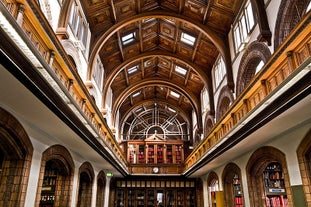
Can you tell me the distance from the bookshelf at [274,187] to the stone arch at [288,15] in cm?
500

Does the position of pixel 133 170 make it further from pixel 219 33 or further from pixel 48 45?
pixel 48 45

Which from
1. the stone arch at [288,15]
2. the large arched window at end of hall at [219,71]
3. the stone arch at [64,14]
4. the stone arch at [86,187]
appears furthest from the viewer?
the large arched window at end of hall at [219,71]

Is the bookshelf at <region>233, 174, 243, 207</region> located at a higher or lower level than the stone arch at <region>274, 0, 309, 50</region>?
lower

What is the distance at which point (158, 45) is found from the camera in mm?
14523

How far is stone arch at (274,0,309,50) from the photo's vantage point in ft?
20.9

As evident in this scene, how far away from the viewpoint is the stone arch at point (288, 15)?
250 inches

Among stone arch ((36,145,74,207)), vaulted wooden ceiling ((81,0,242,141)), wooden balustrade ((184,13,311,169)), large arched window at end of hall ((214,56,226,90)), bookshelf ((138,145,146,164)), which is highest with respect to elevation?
vaulted wooden ceiling ((81,0,242,141))

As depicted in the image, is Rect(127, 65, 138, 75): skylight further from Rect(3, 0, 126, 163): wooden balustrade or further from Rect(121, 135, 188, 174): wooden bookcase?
Rect(3, 0, 126, 163): wooden balustrade

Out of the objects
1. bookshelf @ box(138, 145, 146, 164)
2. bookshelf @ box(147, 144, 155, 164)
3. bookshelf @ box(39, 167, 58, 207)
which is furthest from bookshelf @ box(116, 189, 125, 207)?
bookshelf @ box(39, 167, 58, 207)

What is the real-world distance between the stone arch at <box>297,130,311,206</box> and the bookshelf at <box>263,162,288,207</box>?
3.36m

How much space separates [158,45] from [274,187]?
933 centimetres

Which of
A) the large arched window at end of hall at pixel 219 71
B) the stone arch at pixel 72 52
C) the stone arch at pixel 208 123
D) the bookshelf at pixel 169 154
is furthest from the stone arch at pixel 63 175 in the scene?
the bookshelf at pixel 169 154

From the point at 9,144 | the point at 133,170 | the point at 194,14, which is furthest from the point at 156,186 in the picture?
the point at 9,144

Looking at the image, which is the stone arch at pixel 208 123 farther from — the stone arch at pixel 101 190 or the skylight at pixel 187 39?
the stone arch at pixel 101 190
